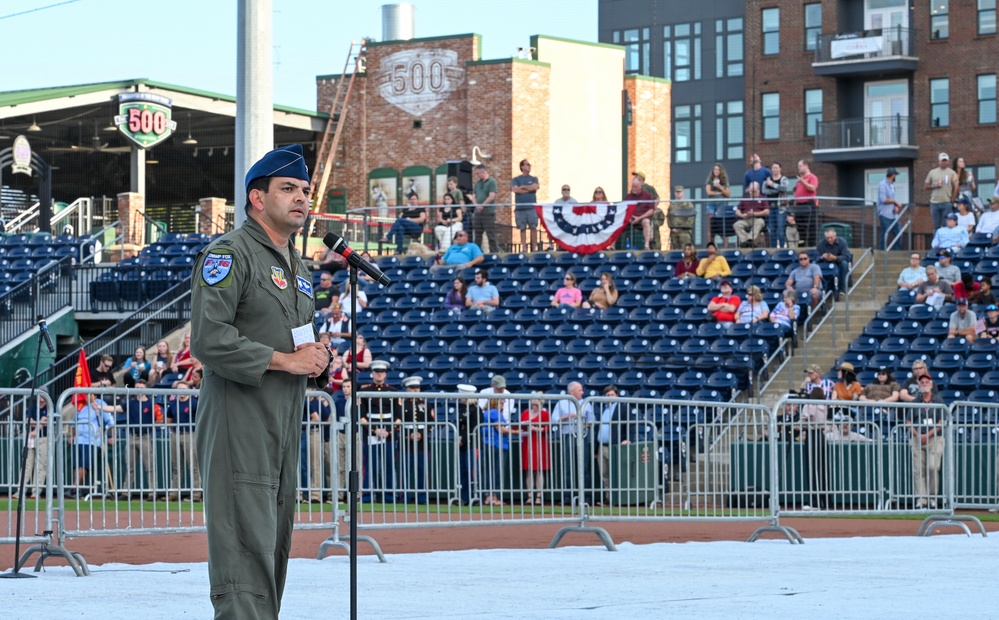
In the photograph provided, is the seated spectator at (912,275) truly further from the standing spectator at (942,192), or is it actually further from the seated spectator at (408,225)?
the seated spectator at (408,225)

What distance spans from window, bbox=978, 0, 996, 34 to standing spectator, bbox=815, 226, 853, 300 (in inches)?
1317

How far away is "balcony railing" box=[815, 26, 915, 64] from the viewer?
57.8 metres

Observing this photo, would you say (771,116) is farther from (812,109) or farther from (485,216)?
(485,216)

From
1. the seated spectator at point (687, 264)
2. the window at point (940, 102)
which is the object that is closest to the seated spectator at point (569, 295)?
the seated spectator at point (687, 264)

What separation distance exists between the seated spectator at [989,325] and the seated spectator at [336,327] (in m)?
9.71

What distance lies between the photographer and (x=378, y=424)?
13945 mm

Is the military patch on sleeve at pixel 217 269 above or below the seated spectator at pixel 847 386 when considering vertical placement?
above

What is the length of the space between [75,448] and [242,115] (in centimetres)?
303

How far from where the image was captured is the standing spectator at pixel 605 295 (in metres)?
27.1

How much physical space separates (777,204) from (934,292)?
14.2ft

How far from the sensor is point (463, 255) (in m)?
30.3

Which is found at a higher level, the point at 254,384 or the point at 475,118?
the point at 475,118

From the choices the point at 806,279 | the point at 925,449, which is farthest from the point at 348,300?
the point at 925,449

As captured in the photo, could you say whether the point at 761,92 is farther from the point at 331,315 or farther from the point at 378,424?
the point at 378,424
